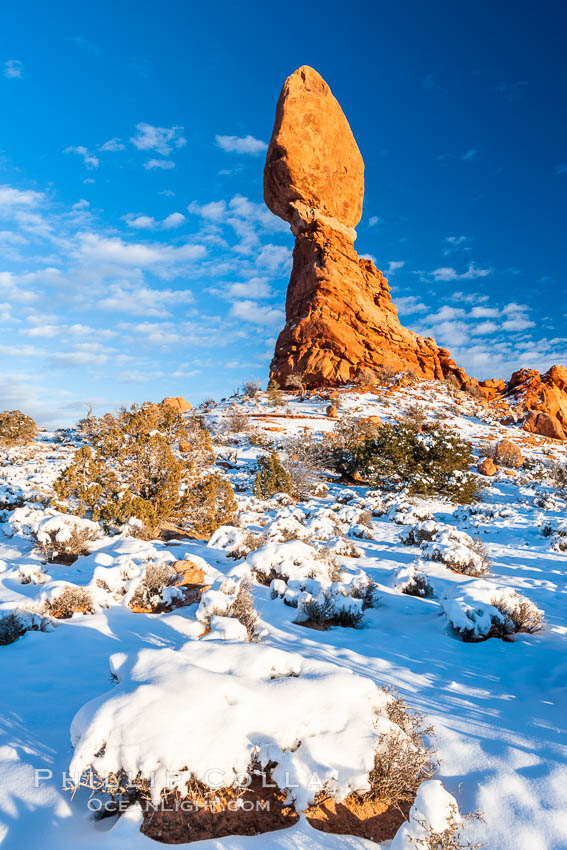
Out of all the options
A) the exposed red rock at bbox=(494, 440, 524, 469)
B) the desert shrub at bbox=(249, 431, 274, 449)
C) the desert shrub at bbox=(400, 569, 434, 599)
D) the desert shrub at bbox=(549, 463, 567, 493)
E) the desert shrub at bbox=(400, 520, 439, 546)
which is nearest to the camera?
the desert shrub at bbox=(400, 569, 434, 599)

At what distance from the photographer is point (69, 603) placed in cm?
451

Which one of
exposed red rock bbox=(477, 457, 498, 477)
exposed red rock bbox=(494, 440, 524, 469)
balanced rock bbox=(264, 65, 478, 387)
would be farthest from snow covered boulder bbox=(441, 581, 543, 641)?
balanced rock bbox=(264, 65, 478, 387)

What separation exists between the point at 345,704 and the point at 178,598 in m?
3.13

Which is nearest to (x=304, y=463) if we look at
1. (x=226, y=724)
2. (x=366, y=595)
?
(x=366, y=595)

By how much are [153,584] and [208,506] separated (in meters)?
4.23

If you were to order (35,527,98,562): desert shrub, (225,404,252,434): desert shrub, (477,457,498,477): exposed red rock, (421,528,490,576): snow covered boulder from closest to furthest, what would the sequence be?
(35,527,98,562): desert shrub
(421,528,490,576): snow covered boulder
(477,457,498,477): exposed red rock
(225,404,252,434): desert shrub

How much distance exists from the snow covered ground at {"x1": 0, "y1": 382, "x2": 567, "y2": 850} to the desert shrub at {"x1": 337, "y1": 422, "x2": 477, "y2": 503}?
24.8 feet

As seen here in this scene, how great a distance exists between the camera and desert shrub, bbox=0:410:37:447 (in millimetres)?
21312

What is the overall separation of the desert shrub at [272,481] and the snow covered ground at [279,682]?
5.98 metres

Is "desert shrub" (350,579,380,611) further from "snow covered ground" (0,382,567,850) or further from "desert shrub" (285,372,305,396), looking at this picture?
"desert shrub" (285,372,305,396)

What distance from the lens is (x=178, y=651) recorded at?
9.33 ft

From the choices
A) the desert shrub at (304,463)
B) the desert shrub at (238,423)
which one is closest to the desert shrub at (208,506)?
the desert shrub at (304,463)

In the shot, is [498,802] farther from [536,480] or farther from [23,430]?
[23,430]

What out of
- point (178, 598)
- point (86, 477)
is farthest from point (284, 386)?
point (178, 598)
